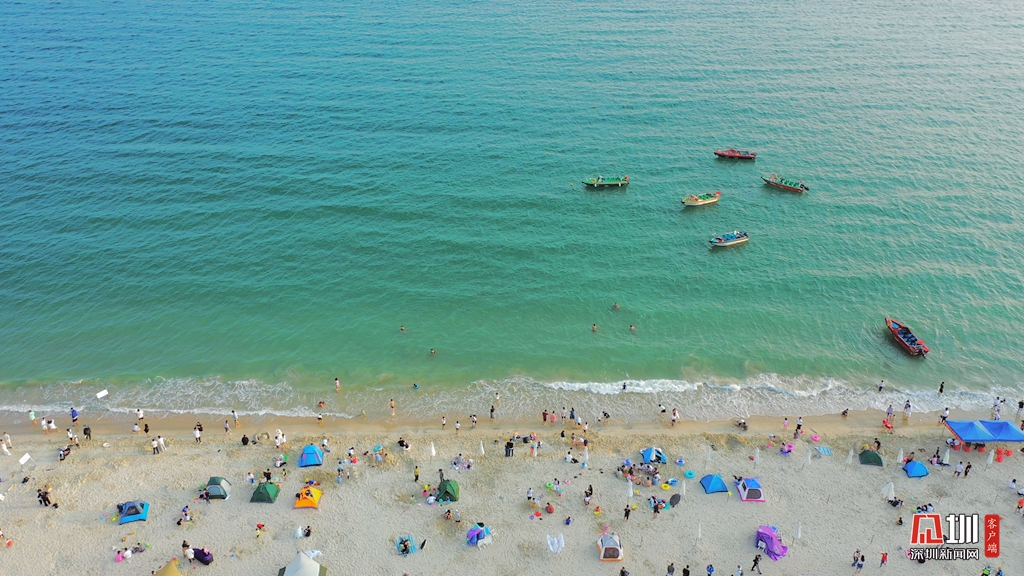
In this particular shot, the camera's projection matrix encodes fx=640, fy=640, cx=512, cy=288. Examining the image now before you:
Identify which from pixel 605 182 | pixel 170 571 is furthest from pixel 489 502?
pixel 605 182

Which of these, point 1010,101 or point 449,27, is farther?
point 449,27

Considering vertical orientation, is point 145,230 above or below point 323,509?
above

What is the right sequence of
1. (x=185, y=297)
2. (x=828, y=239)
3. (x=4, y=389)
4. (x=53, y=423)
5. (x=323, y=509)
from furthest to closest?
(x=828, y=239) → (x=185, y=297) → (x=4, y=389) → (x=53, y=423) → (x=323, y=509)

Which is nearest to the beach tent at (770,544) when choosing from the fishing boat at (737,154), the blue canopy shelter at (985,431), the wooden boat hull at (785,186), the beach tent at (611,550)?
the beach tent at (611,550)

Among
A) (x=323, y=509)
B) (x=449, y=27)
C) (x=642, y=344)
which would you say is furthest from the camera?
(x=449, y=27)

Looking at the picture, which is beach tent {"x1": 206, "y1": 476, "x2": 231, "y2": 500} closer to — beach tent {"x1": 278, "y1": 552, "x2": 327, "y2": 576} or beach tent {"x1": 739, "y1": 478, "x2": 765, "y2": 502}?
beach tent {"x1": 278, "y1": 552, "x2": 327, "y2": 576}

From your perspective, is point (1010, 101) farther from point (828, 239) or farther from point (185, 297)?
point (185, 297)

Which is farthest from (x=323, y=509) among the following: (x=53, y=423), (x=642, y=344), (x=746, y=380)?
(x=746, y=380)

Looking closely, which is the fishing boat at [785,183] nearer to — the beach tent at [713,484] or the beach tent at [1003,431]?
the beach tent at [1003,431]
